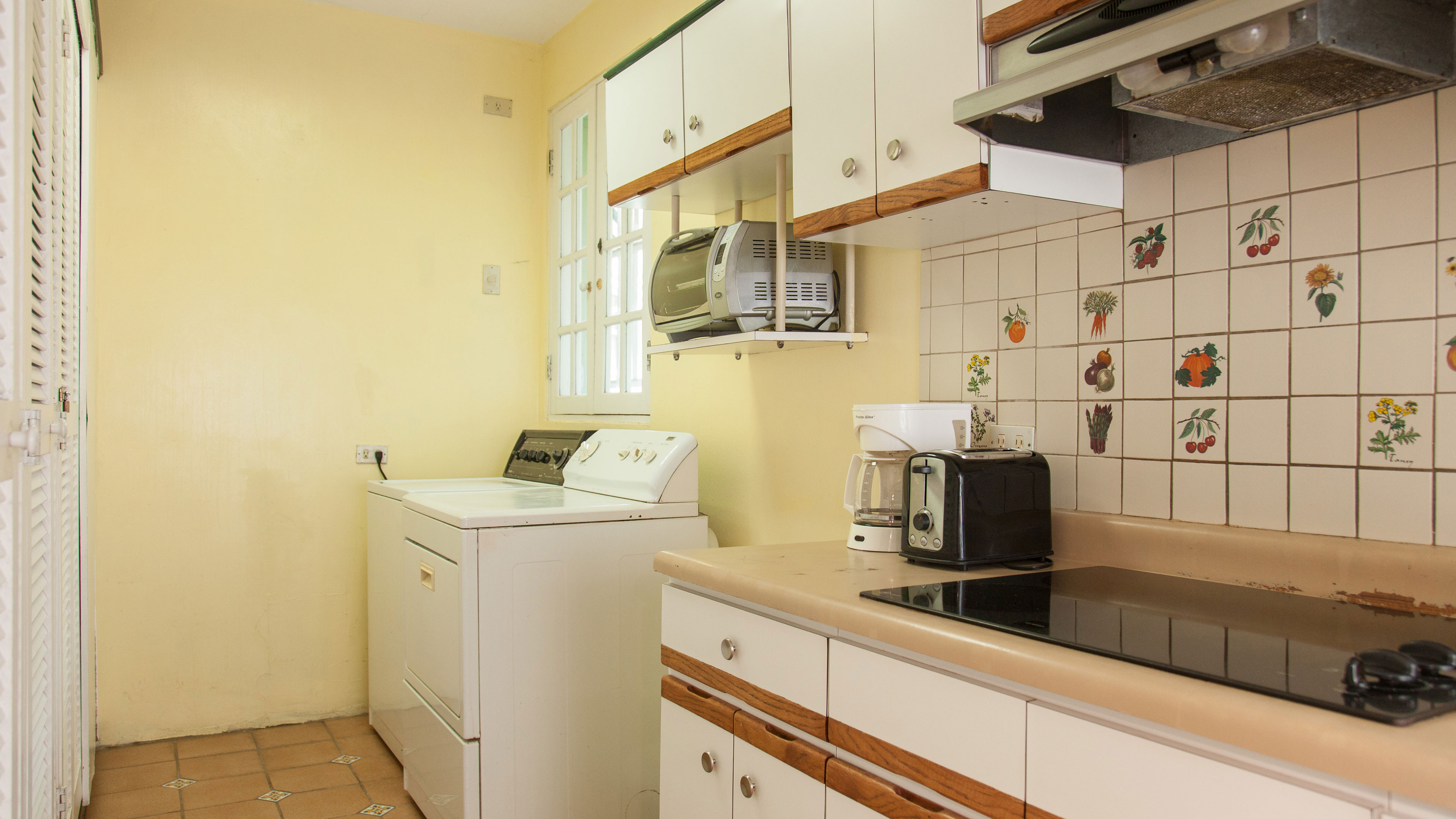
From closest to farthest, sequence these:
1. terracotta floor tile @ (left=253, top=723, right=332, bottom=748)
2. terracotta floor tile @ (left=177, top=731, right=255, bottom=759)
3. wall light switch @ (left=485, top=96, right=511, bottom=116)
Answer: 1. terracotta floor tile @ (left=177, top=731, right=255, bottom=759)
2. terracotta floor tile @ (left=253, top=723, right=332, bottom=748)
3. wall light switch @ (left=485, top=96, right=511, bottom=116)

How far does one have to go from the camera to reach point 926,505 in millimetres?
1620

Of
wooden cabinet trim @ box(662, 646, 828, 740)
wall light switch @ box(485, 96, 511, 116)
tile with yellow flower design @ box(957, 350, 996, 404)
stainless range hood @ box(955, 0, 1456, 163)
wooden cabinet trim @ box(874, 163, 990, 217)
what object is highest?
wall light switch @ box(485, 96, 511, 116)

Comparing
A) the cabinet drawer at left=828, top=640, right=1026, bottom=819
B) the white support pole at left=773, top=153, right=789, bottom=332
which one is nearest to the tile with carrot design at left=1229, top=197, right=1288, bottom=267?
the cabinet drawer at left=828, top=640, right=1026, bottom=819

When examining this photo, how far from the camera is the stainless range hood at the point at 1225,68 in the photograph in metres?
1.08

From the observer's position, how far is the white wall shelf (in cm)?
211

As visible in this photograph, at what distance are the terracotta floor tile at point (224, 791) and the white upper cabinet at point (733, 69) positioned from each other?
7.83ft

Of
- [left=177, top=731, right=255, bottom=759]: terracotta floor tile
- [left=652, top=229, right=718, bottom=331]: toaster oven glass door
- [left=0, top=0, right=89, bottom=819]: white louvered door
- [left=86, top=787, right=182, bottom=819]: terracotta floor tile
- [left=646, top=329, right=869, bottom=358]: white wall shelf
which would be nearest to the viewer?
[left=0, top=0, right=89, bottom=819]: white louvered door

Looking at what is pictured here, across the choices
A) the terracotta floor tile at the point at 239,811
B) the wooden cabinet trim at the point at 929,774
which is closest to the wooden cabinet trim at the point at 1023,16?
the wooden cabinet trim at the point at 929,774

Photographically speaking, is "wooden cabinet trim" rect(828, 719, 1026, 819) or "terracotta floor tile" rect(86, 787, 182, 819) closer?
"wooden cabinet trim" rect(828, 719, 1026, 819)

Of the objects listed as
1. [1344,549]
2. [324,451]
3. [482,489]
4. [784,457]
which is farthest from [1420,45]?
[324,451]

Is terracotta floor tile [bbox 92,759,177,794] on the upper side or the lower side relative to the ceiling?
lower

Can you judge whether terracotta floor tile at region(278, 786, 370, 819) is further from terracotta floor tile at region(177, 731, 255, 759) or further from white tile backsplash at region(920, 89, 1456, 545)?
white tile backsplash at region(920, 89, 1456, 545)

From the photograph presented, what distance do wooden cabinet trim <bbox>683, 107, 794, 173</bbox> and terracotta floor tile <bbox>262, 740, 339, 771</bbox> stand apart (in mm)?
2405

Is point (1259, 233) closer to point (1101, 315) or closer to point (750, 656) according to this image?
point (1101, 315)
